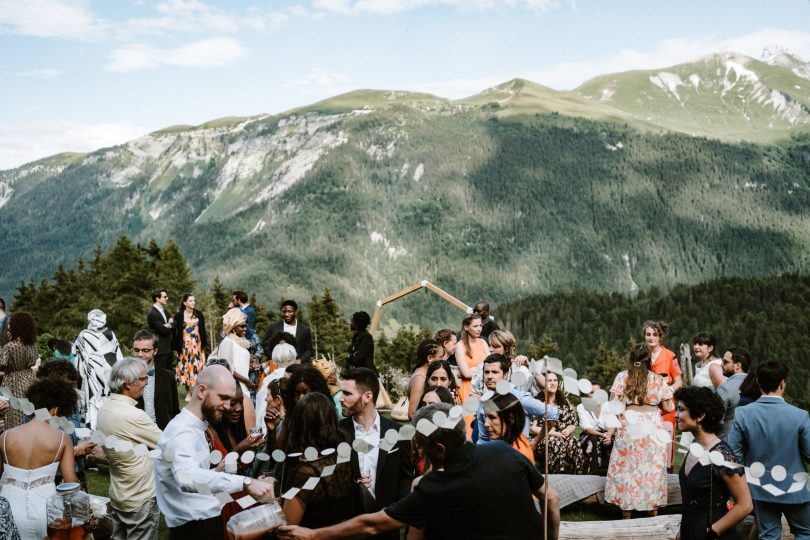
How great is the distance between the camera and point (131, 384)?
500 cm

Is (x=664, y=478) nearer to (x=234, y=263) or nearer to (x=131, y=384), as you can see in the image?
(x=131, y=384)

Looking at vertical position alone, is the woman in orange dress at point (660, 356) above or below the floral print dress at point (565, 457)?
above

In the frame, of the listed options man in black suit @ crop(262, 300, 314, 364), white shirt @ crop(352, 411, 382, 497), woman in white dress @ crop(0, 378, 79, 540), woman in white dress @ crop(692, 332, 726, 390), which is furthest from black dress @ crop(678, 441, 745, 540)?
man in black suit @ crop(262, 300, 314, 364)

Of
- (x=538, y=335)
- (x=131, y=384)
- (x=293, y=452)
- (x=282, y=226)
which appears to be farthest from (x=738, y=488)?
(x=282, y=226)

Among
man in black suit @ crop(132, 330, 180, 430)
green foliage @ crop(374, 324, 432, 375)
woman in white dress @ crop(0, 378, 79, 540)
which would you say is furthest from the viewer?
green foliage @ crop(374, 324, 432, 375)

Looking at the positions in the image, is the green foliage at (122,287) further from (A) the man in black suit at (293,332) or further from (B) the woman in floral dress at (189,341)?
(A) the man in black suit at (293,332)

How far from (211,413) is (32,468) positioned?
1294 millimetres

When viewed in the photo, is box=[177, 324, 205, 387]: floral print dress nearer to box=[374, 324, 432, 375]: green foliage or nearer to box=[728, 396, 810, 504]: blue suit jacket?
box=[728, 396, 810, 504]: blue suit jacket

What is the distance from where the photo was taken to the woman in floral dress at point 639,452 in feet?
21.4

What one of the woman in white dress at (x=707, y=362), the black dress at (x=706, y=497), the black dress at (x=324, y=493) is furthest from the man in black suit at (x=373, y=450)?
the woman in white dress at (x=707, y=362)

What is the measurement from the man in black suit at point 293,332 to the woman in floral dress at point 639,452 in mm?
3774

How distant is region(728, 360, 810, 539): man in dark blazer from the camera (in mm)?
4766

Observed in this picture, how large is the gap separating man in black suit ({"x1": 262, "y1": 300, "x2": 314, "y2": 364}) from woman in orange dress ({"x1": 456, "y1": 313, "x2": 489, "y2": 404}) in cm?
212

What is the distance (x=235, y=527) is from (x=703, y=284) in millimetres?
102084
